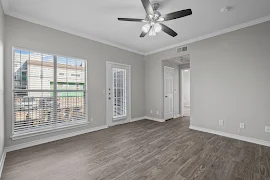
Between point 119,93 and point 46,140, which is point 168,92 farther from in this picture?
point 46,140

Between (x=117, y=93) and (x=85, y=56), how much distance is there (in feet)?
5.19

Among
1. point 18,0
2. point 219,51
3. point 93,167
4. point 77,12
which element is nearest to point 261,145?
point 219,51

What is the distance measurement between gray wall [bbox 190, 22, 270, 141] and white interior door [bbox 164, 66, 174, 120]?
119cm

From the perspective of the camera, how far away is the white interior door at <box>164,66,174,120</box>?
16.2 ft

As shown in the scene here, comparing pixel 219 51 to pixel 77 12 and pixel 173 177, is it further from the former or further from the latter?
pixel 77 12

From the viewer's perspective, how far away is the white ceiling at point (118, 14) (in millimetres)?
2277

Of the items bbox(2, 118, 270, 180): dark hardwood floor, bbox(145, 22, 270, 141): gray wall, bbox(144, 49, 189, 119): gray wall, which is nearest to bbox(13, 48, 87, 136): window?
bbox(2, 118, 270, 180): dark hardwood floor

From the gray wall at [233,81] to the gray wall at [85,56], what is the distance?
205cm

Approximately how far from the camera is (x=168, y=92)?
509 centimetres

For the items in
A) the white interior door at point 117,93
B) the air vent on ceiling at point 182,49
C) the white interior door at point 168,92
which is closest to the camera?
the air vent on ceiling at point 182,49

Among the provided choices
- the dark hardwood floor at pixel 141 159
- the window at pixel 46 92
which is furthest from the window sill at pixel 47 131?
the dark hardwood floor at pixel 141 159

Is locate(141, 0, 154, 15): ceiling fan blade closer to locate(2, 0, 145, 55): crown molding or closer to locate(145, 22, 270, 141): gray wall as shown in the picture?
locate(2, 0, 145, 55): crown molding

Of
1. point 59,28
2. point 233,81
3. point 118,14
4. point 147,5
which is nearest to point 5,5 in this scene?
point 59,28

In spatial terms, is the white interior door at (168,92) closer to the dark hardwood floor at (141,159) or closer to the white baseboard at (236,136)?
the white baseboard at (236,136)
